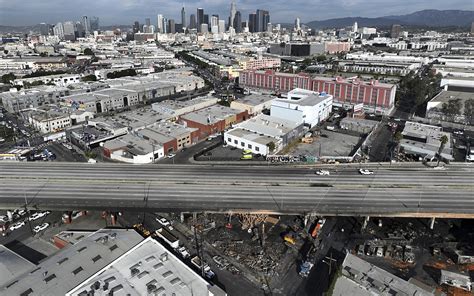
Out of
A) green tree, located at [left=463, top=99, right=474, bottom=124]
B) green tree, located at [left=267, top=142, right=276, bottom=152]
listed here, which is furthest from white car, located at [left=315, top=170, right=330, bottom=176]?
green tree, located at [left=463, top=99, right=474, bottom=124]

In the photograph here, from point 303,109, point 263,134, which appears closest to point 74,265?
point 263,134

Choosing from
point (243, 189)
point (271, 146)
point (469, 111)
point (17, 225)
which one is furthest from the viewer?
point (469, 111)

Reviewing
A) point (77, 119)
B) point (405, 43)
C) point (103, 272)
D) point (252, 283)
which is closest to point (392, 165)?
point (252, 283)

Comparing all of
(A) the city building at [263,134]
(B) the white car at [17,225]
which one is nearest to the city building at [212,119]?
(A) the city building at [263,134]

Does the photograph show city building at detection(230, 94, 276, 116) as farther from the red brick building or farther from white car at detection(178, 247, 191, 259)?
white car at detection(178, 247, 191, 259)

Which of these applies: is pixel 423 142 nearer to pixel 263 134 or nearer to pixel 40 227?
pixel 263 134

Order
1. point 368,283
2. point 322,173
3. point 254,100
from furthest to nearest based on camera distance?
1. point 254,100
2. point 322,173
3. point 368,283

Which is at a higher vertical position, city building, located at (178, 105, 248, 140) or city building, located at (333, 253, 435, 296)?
city building, located at (178, 105, 248, 140)
